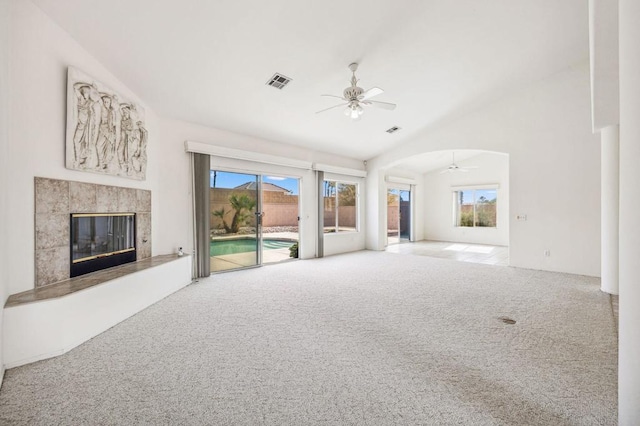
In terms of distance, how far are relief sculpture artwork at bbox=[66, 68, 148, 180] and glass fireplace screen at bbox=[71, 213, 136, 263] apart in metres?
0.56

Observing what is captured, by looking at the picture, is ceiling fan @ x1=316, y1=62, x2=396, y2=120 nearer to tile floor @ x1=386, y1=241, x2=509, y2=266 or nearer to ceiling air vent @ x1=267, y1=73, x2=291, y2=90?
ceiling air vent @ x1=267, y1=73, x2=291, y2=90

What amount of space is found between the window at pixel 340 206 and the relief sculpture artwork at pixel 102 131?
4489mm

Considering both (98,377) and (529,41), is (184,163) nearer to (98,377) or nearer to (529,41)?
(98,377)

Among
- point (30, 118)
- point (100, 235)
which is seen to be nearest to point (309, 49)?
point (30, 118)

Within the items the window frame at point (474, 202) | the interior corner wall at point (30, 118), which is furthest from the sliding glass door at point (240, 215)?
the window frame at point (474, 202)

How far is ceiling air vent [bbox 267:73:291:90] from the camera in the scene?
156 inches

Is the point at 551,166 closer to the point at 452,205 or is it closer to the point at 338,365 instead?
the point at 452,205

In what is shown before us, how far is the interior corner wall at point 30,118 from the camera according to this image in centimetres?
233

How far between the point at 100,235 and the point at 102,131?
1.25 meters

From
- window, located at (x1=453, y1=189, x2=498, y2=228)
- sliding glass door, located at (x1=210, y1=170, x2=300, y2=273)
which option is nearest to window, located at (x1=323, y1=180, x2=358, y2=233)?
sliding glass door, located at (x1=210, y1=170, x2=300, y2=273)

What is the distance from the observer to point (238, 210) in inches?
217

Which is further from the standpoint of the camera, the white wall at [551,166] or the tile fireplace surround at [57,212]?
the white wall at [551,166]

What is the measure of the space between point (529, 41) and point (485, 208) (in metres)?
6.30

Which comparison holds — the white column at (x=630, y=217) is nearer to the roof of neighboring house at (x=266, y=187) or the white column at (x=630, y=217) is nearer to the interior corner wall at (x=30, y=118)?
the interior corner wall at (x=30, y=118)
